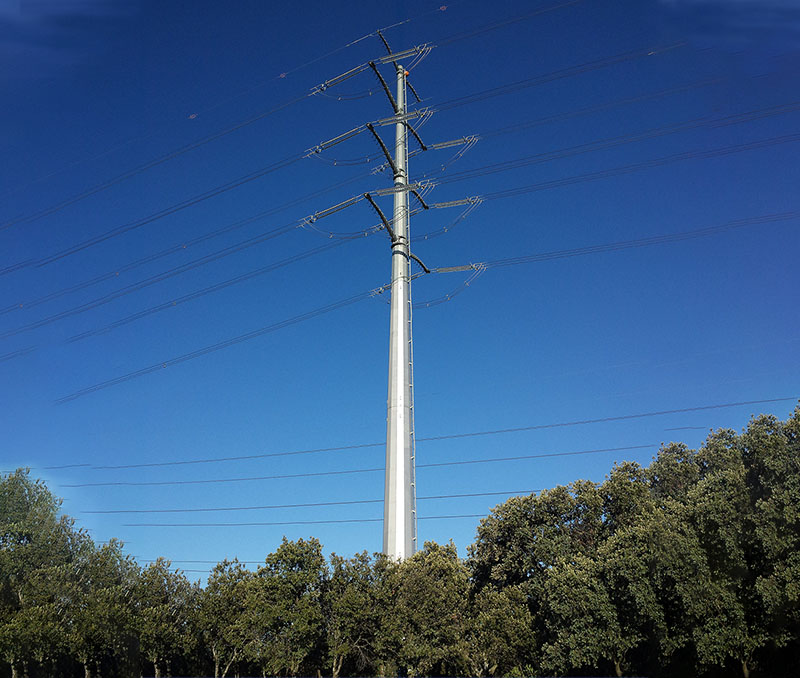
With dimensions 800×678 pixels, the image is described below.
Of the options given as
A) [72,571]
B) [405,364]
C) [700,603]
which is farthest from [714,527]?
[72,571]

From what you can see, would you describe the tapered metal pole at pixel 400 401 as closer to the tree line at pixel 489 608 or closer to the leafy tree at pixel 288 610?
the tree line at pixel 489 608

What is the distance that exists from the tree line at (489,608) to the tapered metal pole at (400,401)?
1.72 meters

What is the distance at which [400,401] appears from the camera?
37188mm

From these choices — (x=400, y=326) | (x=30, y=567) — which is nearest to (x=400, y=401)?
(x=400, y=326)

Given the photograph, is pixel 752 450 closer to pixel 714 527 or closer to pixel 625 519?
pixel 714 527

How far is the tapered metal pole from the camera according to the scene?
34.1 meters

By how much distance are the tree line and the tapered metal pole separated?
67.7 inches

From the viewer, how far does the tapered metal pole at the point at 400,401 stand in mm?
34125

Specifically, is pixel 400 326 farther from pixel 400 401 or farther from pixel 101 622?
pixel 101 622

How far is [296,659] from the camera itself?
106 feet

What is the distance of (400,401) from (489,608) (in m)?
14.8

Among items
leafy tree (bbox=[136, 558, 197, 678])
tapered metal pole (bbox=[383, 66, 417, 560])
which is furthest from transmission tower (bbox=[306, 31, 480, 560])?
leafy tree (bbox=[136, 558, 197, 678])

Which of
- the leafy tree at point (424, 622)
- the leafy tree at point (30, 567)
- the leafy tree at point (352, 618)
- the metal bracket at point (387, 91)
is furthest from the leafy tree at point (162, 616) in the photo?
the metal bracket at point (387, 91)

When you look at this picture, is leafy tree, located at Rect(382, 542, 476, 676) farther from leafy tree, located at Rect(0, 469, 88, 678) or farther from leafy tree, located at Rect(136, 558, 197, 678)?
leafy tree, located at Rect(0, 469, 88, 678)
